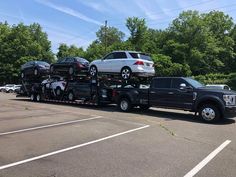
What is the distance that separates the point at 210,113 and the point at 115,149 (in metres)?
6.84

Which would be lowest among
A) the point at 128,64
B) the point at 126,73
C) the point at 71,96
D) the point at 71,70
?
the point at 71,96

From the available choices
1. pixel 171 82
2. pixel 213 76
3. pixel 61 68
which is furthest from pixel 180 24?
pixel 171 82

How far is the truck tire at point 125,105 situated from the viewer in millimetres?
17859

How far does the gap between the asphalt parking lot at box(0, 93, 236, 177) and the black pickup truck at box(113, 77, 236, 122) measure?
2.48 feet

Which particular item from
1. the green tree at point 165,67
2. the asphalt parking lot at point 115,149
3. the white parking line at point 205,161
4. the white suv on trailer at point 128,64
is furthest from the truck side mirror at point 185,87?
the green tree at point 165,67

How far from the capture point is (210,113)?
1422cm

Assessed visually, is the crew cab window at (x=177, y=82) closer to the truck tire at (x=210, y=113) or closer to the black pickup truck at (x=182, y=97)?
the black pickup truck at (x=182, y=97)

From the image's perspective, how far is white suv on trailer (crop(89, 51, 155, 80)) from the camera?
17967 mm

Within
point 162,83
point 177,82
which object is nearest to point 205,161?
point 177,82

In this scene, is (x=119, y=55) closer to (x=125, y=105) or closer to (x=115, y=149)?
(x=125, y=105)

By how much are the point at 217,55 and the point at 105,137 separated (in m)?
55.3

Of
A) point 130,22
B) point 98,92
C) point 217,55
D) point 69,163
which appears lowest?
point 69,163

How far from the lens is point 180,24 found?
208 feet

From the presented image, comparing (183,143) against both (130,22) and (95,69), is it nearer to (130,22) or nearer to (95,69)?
(95,69)
